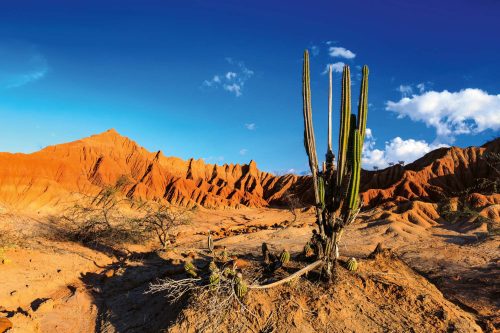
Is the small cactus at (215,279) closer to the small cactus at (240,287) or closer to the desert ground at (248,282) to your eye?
the desert ground at (248,282)

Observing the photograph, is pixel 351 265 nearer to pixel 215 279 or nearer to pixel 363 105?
pixel 215 279

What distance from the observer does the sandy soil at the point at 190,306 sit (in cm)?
641

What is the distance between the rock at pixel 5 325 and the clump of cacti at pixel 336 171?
6.45 m

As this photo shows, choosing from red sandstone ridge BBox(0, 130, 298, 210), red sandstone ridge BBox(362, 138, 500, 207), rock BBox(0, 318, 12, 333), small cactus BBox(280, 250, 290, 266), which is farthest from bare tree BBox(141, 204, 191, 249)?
red sandstone ridge BBox(362, 138, 500, 207)

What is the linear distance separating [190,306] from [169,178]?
1872 inches

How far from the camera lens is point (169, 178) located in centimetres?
5275

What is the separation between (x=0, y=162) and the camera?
35188 millimetres

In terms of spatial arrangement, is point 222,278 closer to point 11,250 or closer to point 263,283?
point 263,283

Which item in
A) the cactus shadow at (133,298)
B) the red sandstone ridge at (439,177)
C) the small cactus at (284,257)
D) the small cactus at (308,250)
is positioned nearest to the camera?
the cactus shadow at (133,298)

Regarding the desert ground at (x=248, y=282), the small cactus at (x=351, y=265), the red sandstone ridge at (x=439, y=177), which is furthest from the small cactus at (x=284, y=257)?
the red sandstone ridge at (x=439, y=177)

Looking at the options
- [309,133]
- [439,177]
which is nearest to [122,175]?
[309,133]

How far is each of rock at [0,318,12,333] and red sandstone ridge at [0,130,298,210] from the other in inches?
1057

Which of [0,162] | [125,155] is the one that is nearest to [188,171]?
[125,155]

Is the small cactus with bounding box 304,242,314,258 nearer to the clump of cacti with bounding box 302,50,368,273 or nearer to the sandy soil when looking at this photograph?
the clump of cacti with bounding box 302,50,368,273
